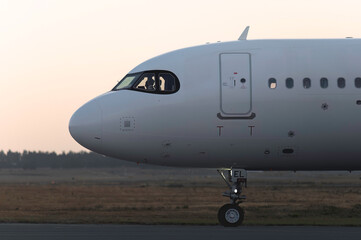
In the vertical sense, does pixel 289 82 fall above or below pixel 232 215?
above

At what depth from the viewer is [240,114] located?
21.6 m

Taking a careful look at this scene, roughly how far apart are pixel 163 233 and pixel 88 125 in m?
3.83

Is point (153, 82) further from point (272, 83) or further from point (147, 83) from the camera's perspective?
point (272, 83)

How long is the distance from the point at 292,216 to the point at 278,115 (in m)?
17.2

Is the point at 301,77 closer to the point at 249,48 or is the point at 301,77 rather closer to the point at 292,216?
the point at 249,48

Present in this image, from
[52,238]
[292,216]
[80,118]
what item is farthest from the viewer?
[292,216]

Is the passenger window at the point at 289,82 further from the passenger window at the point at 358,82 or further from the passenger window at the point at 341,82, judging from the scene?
the passenger window at the point at 358,82

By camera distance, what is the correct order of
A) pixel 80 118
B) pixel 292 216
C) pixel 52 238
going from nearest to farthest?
pixel 52 238
pixel 80 118
pixel 292 216

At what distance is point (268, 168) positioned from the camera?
22.9 metres

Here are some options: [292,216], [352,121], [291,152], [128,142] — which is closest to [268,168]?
[291,152]

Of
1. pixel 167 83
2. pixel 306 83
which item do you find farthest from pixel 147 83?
pixel 306 83

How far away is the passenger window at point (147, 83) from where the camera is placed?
72.7ft

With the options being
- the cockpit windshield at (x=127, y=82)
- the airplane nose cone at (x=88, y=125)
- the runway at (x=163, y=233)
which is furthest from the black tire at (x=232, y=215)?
the cockpit windshield at (x=127, y=82)

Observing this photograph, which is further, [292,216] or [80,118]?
[292,216]
